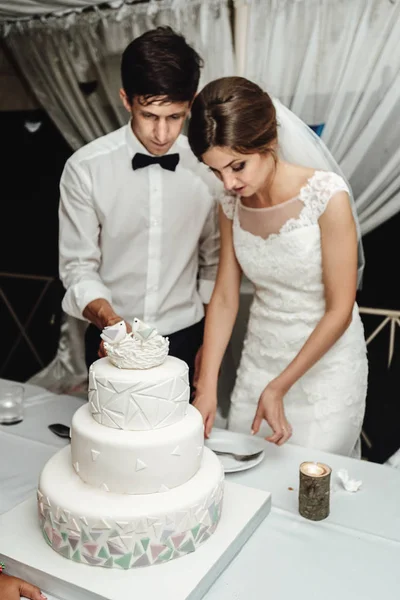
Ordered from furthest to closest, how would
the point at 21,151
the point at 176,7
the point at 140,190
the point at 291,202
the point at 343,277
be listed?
the point at 21,151
the point at 176,7
the point at 140,190
the point at 291,202
the point at 343,277

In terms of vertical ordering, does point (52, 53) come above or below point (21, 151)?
above

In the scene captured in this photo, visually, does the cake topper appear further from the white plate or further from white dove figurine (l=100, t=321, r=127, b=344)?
the white plate

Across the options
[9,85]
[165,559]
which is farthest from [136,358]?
[9,85]

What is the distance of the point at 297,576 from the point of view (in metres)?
1.13

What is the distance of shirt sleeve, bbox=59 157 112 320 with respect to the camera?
2295mm

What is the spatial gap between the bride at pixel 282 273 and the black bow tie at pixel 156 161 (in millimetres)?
368

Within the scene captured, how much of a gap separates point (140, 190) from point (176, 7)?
1.00 m

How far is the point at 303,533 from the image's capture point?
1279mm

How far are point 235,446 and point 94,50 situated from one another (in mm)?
2262

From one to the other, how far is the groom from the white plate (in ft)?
1.91

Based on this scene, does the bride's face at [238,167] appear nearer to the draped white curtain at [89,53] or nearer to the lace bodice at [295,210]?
the lace bodice at [295,210]

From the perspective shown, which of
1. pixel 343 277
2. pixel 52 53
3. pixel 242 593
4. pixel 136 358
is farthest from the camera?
pixel 52 53

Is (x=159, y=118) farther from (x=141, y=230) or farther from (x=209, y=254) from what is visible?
(x=209, y=254)

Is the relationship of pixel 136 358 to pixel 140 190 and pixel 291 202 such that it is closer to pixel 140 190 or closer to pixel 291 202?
pixel 291 202
